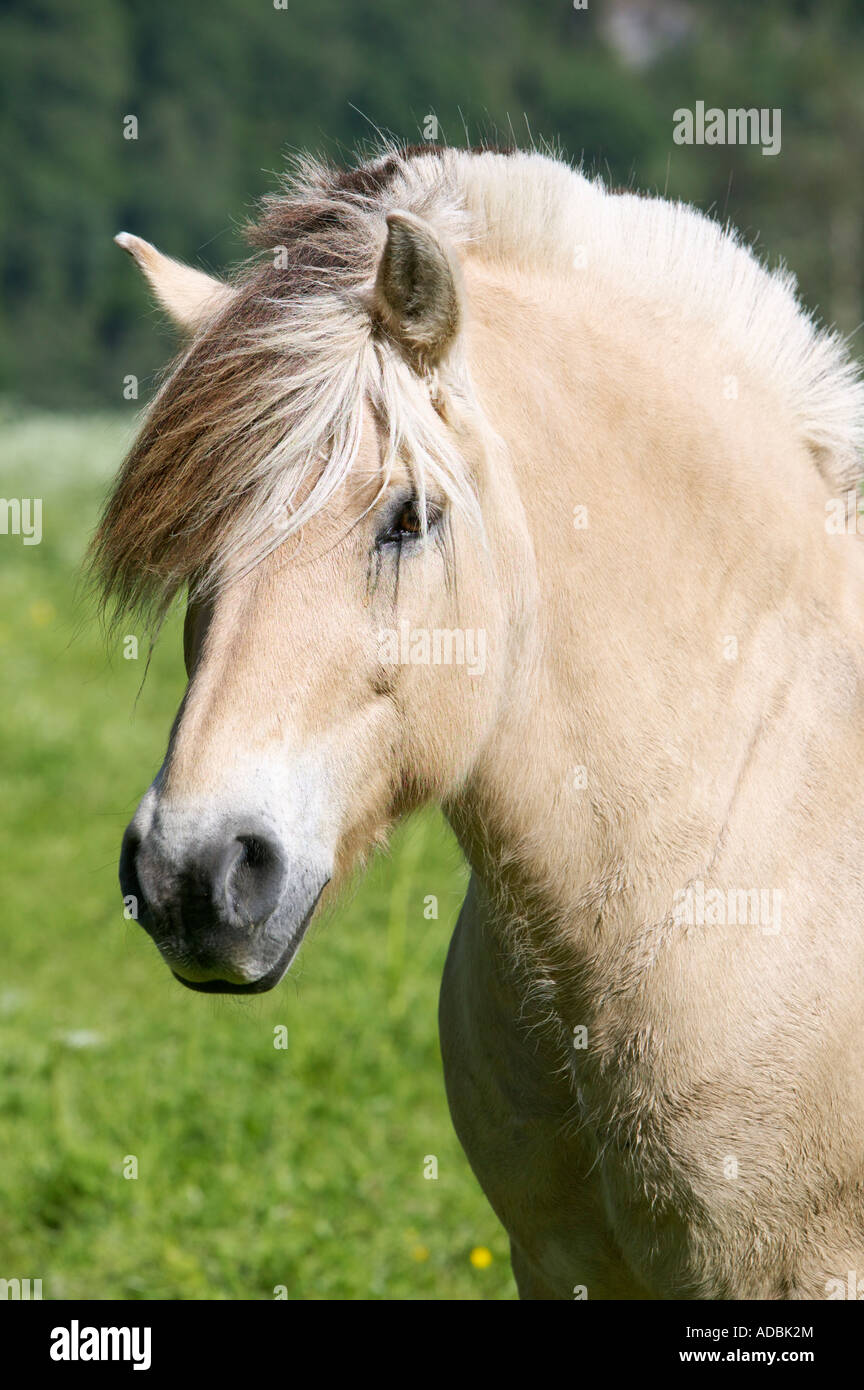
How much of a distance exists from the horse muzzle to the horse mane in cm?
50

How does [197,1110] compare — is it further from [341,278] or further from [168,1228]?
[341,278]

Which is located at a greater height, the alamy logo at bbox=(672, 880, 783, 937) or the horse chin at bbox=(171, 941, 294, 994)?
the alamy logo at bbox=(672, 880, 783, 937)

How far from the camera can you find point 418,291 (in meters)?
2.21

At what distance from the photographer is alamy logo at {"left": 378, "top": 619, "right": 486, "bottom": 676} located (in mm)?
2242

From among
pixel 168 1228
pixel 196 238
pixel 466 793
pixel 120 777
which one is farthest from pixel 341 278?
pixel 196 238

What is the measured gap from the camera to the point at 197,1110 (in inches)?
212
